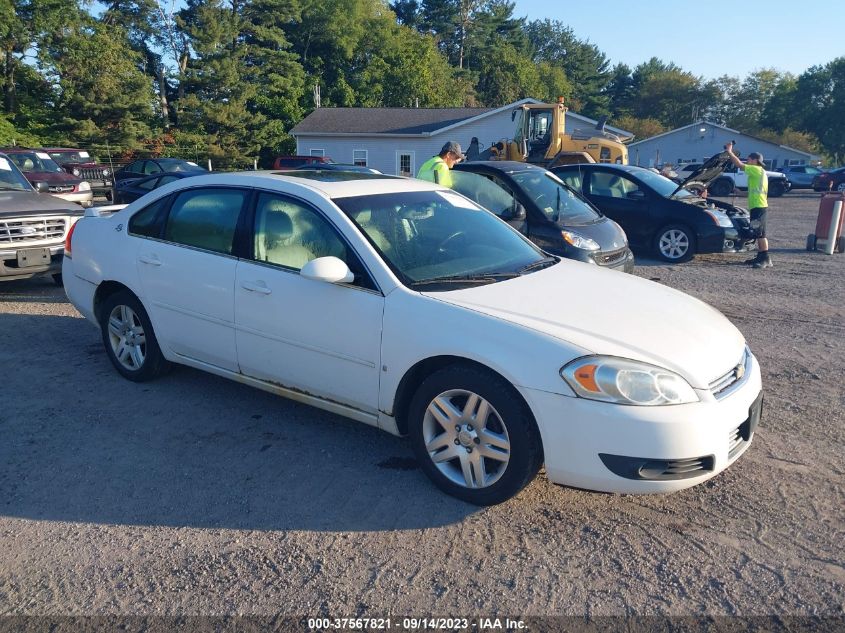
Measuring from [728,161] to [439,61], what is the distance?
58389 mm

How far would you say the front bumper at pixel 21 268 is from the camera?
7730 mm

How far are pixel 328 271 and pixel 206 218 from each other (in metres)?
1.47

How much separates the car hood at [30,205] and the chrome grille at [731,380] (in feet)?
24.8

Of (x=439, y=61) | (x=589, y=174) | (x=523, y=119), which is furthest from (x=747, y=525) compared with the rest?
(x=439, y=61)

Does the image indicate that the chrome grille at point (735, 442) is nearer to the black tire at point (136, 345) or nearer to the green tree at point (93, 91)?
the black tire at point (136, 345)

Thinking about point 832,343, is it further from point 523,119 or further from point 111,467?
point 523,119

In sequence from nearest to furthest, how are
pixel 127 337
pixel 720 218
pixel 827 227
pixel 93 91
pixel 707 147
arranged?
pixel 127 337, pixel 720 218, pixel 827 227, pixel 93 91, pixel 707 147

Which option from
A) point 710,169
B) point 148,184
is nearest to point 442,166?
point 710,169

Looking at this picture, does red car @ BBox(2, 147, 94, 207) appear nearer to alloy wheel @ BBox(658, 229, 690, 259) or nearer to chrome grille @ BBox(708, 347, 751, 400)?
alloy wheel @ BBox(658, 229, 690, 259)

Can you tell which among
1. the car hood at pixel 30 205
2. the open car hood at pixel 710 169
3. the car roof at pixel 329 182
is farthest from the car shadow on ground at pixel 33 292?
the open car hood at pixel 710 169

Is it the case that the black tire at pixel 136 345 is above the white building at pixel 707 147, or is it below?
below

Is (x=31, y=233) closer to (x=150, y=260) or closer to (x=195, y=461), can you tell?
(x=150, y=260)

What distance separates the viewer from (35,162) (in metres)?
19.0

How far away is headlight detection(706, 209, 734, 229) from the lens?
37.6 feet
